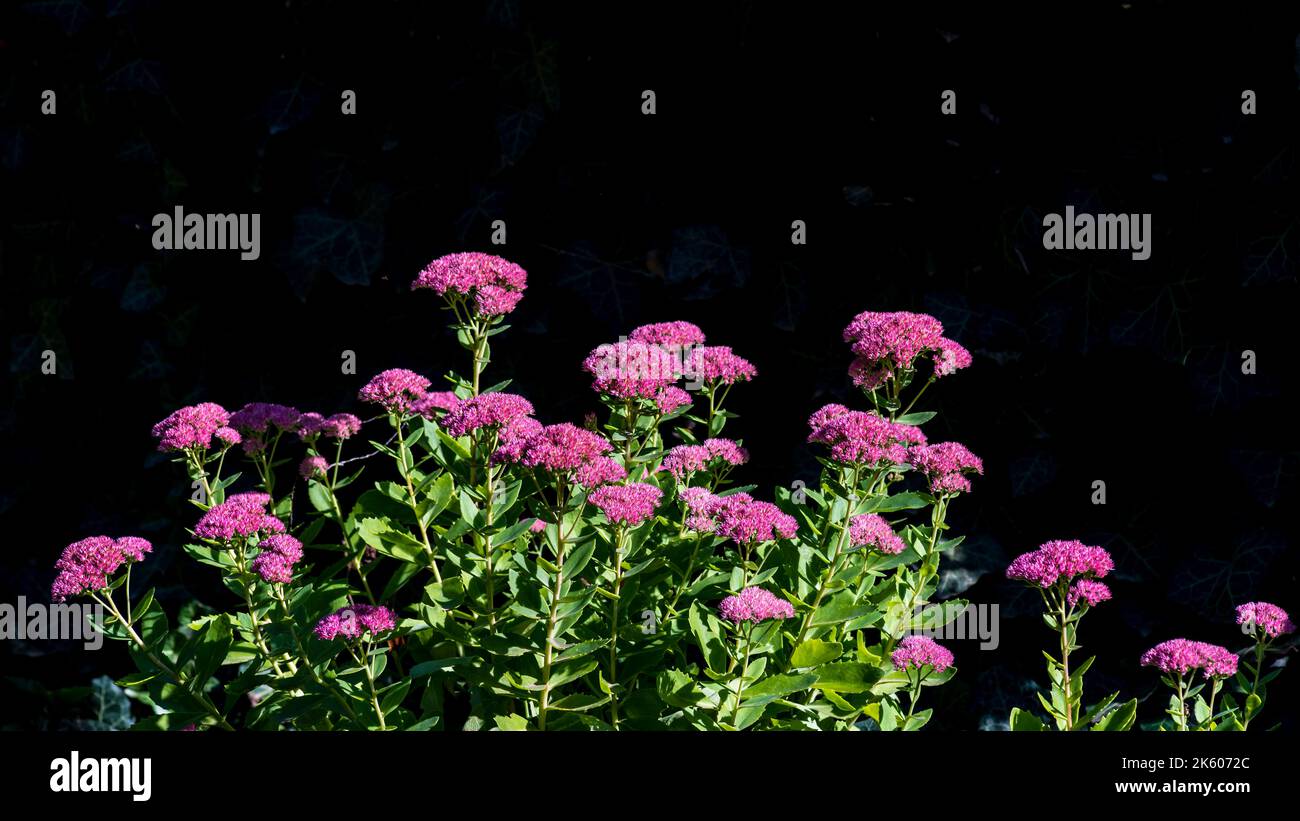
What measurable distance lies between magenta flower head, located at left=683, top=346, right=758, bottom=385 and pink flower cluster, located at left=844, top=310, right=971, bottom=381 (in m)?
0.21

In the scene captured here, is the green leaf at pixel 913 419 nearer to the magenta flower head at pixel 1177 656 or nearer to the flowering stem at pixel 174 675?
the magenta flower head at pixel 1177 656

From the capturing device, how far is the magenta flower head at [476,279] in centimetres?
234

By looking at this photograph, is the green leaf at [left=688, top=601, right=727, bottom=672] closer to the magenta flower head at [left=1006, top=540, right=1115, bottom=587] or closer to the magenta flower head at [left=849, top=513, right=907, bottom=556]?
the magenta flower head at [left=849, top=513, right=907, bottom=556]

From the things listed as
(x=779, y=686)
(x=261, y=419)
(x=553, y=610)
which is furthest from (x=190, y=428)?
(x=779, y=686)

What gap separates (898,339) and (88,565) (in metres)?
1.41

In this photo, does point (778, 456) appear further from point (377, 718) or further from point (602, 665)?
point (377, 718)

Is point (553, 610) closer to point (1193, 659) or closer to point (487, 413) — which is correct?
point (487, 413)

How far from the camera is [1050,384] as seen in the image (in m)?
3.15

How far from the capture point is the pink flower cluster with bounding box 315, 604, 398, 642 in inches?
81.4

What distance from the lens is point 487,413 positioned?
2.05 metres

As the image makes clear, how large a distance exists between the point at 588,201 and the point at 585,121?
8.1 inches

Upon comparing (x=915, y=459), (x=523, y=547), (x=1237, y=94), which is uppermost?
(x=1237, y=94)
